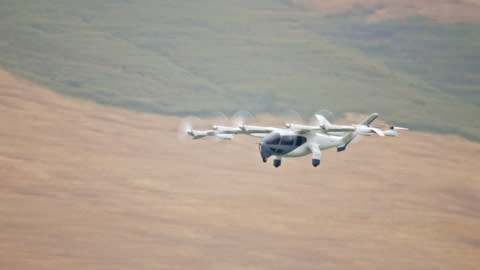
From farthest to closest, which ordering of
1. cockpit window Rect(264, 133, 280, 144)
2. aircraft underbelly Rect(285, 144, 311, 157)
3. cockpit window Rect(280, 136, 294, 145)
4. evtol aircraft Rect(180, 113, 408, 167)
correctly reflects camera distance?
aircraft underbelly Rect(285, 144, 311, 157), cockpit window Rect(280, 136, 294, 145), cockpit window Rect(264, 133, 280, 144), evtol aircraft Rect(180, 113, 408, 167)

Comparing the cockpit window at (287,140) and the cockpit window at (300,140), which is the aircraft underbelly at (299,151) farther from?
the cockpit window at (287,140)

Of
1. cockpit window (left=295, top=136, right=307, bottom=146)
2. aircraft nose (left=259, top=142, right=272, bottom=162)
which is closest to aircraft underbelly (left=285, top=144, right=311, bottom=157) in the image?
cockpit window (left=295, top=136, right=307, bottom=146)

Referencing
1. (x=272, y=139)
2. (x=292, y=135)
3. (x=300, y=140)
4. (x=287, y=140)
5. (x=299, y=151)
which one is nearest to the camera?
(x=272, y=139)

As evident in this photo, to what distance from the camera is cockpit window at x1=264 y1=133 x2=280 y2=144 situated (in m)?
79.9

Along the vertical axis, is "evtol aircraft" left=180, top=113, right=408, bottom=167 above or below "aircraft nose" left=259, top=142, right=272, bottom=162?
above

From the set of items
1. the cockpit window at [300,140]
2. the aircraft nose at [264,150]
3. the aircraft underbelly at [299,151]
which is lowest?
the aircraft nose at [264,150]

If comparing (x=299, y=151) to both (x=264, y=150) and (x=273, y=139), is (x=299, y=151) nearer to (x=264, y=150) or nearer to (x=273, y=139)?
(x=273, y=139)

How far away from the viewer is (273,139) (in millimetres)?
80188

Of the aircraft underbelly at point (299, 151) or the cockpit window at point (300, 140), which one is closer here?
the aircraft underbelly at point (299, 151)

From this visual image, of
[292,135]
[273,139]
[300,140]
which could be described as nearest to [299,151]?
[300,140]

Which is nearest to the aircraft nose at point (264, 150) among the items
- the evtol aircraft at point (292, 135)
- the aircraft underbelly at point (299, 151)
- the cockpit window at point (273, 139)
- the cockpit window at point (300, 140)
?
the evtol aircraft at point (292, 135)

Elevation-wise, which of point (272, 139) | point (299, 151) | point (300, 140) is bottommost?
point (299, 151)

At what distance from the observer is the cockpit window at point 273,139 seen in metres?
79.9

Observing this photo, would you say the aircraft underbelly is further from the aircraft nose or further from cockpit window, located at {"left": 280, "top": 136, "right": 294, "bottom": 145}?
the aircraft nose
